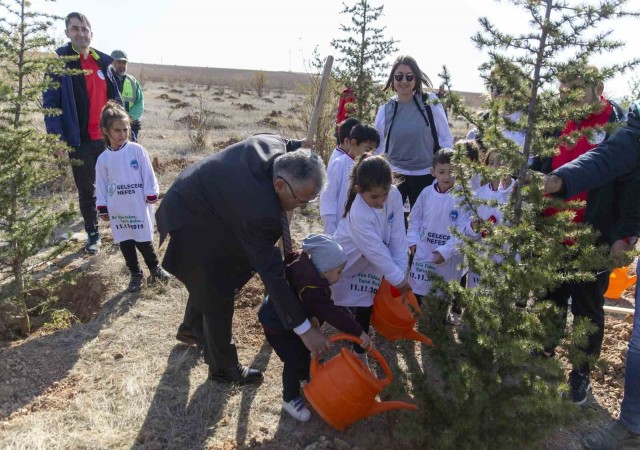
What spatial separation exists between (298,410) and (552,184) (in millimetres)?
1816

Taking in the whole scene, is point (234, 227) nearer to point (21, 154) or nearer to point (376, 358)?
point (376, 358)

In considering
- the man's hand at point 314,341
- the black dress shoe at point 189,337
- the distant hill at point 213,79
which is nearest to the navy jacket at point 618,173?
the man's hand at point 314,341

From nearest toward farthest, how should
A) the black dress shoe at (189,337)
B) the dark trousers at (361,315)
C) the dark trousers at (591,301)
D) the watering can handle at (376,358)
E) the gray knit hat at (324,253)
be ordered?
the watering can handle at (376,358), the gray knit hat at (324,253), the dark trousers at (591,301), the dark trousers at (361,315), the black dress shoe at (189,337)

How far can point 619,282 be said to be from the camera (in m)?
4.45

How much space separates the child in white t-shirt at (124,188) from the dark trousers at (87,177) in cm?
89

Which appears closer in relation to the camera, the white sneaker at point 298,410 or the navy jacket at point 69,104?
the white sneaker at point 298,410

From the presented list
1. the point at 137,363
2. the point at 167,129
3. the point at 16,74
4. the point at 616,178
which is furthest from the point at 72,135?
the point at 167,129

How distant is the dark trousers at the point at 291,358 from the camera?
2.75m

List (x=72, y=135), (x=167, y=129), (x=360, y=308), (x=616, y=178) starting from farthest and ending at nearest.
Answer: (x=167, y=129), (x=72, y=135), (x=360, y=308), (x=616, y=178)

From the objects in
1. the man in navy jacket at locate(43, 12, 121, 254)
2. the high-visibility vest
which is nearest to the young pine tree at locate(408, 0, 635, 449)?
the man in navy jacket at locate(43, 12, 121, 254)

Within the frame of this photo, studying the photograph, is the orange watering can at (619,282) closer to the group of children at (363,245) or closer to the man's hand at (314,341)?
the group of children at (363,245)

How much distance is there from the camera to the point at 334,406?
2.41 metres

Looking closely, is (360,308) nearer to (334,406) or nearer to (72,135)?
(334,406)

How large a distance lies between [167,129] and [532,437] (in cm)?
1339
